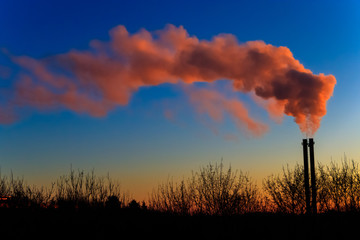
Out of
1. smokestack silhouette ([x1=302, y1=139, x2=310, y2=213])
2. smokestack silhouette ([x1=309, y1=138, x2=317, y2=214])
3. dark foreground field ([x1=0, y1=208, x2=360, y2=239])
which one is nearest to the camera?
dark foreground field ([x1=0, y1=208, x2=360, y2=239])

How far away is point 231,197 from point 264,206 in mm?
2292

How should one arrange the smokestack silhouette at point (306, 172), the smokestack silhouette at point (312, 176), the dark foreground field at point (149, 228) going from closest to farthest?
the dark foreground field at point (149, 228) → the smokestack silhouette at point (312, 176) → the smokestack silhouette at point (306, 172)

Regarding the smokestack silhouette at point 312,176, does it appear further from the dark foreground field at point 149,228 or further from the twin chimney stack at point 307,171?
the dark foreground field at point 149,228

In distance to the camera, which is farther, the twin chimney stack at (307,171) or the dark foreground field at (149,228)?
the twin chimney stack at (307,171)

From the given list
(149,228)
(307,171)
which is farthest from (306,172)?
(149,228)

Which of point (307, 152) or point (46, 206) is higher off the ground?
point (307, 152)

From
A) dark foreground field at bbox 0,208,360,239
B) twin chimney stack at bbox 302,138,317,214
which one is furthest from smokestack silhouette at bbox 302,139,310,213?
dark foreground field at bbox 0,208,360,239

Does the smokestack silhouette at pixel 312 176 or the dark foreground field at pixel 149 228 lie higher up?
the smokestack silhouette at pixel 312 176

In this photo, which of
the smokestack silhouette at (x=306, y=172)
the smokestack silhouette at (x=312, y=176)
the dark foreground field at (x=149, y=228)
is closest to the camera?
the dark foreground field at (x=149, y=228)

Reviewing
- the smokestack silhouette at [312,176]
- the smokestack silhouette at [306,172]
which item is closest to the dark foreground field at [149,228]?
the smokestack silhouette at [312,176]

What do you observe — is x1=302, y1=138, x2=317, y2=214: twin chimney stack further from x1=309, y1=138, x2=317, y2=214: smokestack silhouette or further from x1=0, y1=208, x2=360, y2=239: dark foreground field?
x1=0, y1=208, x2=360, y2=239: dark foreground field

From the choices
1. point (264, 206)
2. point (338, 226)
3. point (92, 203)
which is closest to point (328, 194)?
point (264, 206)

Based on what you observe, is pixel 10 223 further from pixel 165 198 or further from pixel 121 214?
A: pixel 165 198

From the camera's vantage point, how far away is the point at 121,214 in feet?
61.1
